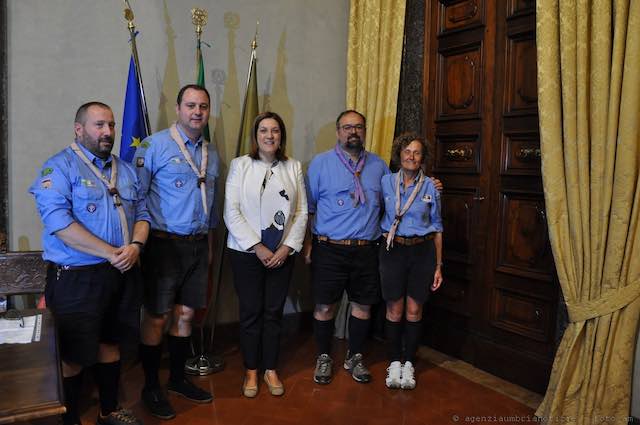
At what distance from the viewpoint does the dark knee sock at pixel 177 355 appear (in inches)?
116

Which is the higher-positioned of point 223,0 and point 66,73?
point 223,0

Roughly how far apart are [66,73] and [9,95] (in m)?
0.34

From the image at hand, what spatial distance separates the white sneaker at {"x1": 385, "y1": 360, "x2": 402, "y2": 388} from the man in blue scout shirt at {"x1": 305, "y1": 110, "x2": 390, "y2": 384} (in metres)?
0.13

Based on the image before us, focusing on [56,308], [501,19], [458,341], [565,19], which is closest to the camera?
[56,308]

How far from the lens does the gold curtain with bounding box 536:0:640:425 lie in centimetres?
245

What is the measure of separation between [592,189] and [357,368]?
1.68 metres

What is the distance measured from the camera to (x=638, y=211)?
245 cm

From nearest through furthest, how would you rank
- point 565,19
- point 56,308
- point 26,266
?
point 56,308, point 565,19, point 26,266

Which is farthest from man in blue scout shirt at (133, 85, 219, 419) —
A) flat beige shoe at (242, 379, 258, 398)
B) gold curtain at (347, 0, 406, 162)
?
gold curtain at (347, 0, 406, 162)

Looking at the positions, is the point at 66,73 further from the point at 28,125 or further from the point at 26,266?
the point at 26,266

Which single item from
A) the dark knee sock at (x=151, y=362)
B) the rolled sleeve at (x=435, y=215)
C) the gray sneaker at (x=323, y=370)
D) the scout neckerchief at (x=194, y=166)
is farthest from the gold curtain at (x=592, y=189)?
the dark knee sock at (x=151, y=362)

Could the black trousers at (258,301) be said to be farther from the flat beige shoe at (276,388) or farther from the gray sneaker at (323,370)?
the gray sneaker at (323,370)

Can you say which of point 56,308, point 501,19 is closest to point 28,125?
point 56,308

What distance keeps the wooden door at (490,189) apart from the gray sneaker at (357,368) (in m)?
0.75
